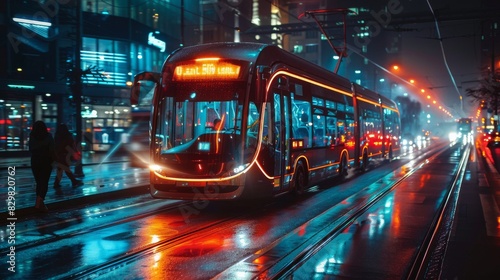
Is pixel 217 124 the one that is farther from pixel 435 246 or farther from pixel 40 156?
pixel 435 246

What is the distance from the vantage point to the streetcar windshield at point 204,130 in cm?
1048

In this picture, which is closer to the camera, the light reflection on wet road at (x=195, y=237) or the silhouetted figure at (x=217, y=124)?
the light reflection on wet road at (x=195, y=237)

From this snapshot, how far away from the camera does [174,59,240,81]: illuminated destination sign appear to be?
35.5ft

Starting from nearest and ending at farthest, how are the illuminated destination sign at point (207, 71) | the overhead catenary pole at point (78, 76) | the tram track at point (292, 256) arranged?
1. the tram track at point (292, 256)
2. the illuminated destination sign at point (207, 71)
3. the overhead catenary pole at point (78, 76)

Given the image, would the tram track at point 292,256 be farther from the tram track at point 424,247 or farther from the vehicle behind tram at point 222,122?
the vehicle behind tram at point 222,122

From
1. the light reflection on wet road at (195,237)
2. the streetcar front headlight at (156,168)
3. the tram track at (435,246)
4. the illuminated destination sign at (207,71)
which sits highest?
the illuminated destination sign at (207,71)

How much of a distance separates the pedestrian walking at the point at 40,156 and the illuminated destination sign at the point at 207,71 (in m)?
2.95

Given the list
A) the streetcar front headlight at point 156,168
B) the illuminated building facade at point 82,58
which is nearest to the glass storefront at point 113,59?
the illuminated building facade at point 82,58

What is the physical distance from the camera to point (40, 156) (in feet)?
35.9

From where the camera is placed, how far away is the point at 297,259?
7156 millimetres

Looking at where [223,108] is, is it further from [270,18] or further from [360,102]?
[270,18]

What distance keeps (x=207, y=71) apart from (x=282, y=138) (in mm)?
2351

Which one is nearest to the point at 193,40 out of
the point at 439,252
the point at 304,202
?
the point at 304,202

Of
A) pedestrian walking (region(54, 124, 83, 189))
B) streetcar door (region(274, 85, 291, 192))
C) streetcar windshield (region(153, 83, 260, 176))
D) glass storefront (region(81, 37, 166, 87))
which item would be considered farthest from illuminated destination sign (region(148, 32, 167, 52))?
streetcar windshield (region(153, 83, 260, 176))
